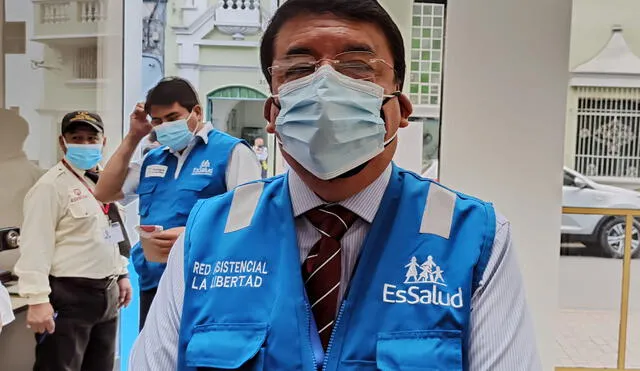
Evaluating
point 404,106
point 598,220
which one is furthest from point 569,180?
point 404,106

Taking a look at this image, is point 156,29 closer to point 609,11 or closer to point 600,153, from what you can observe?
point 609,11

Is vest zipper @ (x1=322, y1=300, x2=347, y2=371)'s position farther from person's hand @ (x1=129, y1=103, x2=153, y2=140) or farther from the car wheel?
the car wheel

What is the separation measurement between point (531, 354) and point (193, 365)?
47cm

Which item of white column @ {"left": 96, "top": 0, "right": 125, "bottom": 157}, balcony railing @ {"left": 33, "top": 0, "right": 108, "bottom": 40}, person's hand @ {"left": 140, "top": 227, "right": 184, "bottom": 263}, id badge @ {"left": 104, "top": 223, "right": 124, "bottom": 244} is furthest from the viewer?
white column @ {"left": 96, "top": 0, "right": 125, "bottom": 157}

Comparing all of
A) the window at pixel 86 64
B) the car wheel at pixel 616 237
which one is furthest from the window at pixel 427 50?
the window at pixel 86 64

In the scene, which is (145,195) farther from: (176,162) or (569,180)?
(569,180)

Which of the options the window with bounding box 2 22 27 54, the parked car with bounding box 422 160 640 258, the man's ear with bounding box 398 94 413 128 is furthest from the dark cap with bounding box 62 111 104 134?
the parked car with bounding box 422 160 640 258

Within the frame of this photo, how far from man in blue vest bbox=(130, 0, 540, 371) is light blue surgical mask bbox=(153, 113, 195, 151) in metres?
1.31

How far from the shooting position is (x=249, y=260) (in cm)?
85

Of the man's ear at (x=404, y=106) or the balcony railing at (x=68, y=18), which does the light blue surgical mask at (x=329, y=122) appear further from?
the balcony railing at (x=68, y=18)

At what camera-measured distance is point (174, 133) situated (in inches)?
87.1

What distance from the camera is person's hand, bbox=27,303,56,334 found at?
245 cm

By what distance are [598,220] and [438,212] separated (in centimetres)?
260

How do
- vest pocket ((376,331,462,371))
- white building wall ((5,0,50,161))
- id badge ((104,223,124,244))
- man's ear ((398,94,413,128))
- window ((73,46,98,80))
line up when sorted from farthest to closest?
window ((73,46,98,80)) < white building wall ((5,0,50,161)) < id badge ((104,223,124,244)) < man's ear ((398,94,413,128)) < vest pocket ((376,331,462,371))
